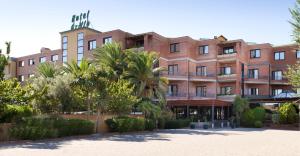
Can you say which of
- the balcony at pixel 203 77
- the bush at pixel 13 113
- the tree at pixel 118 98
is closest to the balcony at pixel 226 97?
the balcony at pixel 203 77

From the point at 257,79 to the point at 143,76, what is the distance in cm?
2573

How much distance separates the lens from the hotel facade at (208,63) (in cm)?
5281

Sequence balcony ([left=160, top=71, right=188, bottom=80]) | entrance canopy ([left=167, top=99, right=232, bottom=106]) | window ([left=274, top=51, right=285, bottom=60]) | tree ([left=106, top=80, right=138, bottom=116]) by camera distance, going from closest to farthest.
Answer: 1. tree ([left=106, top=80, right=138, bottom=116])
2. entrance canopy ([left=167, top=99, right=232, bottom=106])
3. balcony ([left=160, top=71, right=188, bottom=80])
4. window ([left=274, top=51, right=285, bottom=60])

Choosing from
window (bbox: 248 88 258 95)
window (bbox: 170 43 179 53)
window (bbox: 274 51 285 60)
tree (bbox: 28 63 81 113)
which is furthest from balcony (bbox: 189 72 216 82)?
tree (bbox: 28 63 81 113)

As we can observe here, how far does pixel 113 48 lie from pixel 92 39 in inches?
774

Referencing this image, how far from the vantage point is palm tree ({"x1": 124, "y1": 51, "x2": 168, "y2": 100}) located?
36.7m

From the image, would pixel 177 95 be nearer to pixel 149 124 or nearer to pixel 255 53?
pixel 255 53

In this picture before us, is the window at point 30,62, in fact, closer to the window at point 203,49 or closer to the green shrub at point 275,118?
the window at point 203,49

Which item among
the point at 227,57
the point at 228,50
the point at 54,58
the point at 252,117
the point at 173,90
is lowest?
the point at 252,117

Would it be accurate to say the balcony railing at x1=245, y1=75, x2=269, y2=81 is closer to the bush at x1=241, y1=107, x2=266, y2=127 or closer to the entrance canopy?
the entrance canopy

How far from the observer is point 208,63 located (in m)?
55.5

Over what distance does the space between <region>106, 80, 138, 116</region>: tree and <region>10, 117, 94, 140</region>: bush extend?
3.11m

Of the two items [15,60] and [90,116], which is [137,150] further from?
[15,60]

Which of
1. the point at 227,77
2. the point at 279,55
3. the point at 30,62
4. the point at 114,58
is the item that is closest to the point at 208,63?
the point at 227,77
